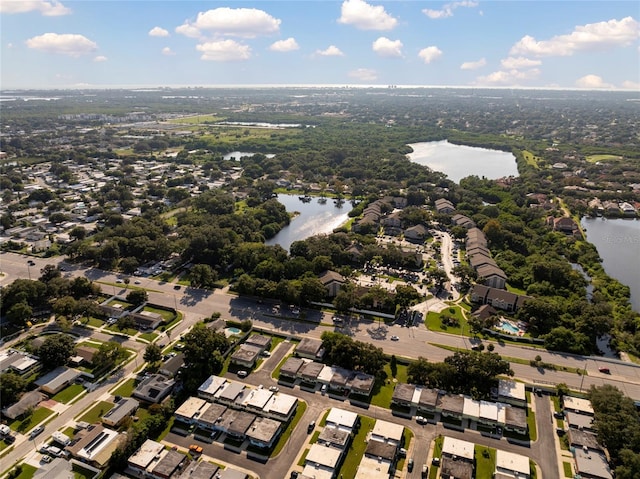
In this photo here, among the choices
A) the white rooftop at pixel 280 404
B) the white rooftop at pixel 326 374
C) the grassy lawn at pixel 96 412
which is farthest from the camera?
the white rooftop at pixel 326 374

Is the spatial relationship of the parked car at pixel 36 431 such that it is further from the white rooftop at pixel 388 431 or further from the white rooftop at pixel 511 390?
the white rooftop at pixel 511 390

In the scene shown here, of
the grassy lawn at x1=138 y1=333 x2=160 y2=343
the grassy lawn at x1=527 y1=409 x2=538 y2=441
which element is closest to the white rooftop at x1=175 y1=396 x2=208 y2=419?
the grassy lawn at x1=138 y1=333 x2=160 y2=343

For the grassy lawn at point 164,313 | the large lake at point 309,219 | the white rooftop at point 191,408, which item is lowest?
the white rooftop at point 191,408

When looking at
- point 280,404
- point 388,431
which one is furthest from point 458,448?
point 280,404

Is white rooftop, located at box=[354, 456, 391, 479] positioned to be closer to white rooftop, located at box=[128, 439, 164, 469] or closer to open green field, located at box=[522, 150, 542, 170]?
white rooftop, located at box=[128, 439, 164, 469]

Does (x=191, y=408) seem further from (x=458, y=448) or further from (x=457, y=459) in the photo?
(x=458, y=448)

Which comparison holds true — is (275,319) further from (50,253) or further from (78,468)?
(50,253)

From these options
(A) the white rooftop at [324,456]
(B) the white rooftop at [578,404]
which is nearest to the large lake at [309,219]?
(A) the white rooftop at [324,456]
